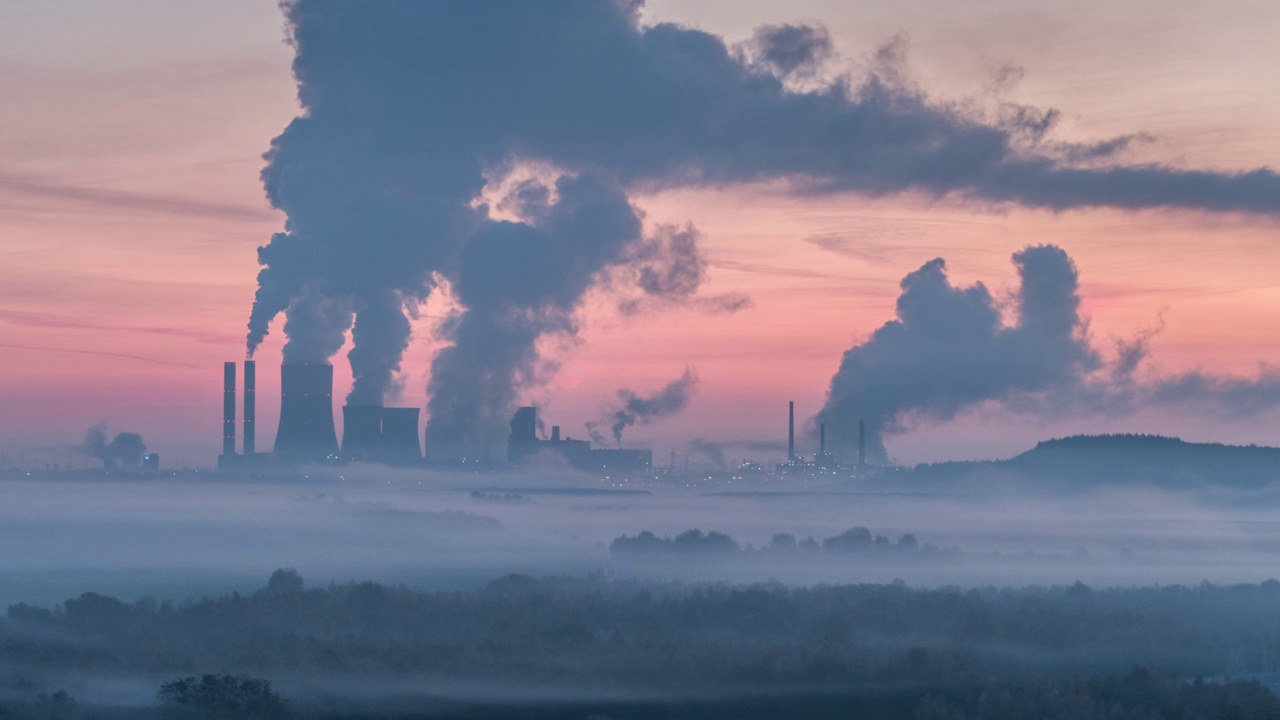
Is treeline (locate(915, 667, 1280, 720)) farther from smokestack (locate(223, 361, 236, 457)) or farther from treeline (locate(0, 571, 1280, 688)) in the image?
smokestack (locate(223, 361, 236, 457))

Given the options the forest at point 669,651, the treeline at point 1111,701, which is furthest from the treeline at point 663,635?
the treeline at point 1111,701

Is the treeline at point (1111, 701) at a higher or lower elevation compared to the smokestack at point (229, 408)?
lower

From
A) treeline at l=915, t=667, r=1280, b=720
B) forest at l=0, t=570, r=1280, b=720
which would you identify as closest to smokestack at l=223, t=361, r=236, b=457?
forest at l=0, t=570, r=1280, b=720

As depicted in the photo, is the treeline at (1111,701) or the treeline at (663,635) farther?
the treeline at (663,635)

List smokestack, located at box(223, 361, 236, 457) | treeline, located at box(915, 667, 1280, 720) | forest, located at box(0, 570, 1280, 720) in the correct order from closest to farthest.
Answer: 1. treeline, located at box(915, 667, 1280, 720)
2. forest, located at box(0, 570, 1280, 720)
3. smokestack, located at box(223, 361, 236, 457)

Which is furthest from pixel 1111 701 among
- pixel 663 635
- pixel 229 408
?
pixel 229 408

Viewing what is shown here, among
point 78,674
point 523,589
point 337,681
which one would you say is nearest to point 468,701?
point 337,681

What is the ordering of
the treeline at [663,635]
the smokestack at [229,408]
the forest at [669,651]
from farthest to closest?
the smokestack at [229,408] → the treeline at [663,635] → the forest at [669,651]

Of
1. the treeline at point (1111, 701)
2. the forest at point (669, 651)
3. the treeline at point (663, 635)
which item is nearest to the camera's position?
the treeline at point (1111, 701)

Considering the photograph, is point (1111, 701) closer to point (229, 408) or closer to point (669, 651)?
point (669, 651)

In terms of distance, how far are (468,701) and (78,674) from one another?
22289mm

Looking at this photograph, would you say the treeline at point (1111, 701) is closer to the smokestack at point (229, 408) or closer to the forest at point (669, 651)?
the forest at point (669, 651)

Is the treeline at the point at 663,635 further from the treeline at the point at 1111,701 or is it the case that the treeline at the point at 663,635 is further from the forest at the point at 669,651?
the treeline at the point at 1111,701

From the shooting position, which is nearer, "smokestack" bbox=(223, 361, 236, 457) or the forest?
the forest
